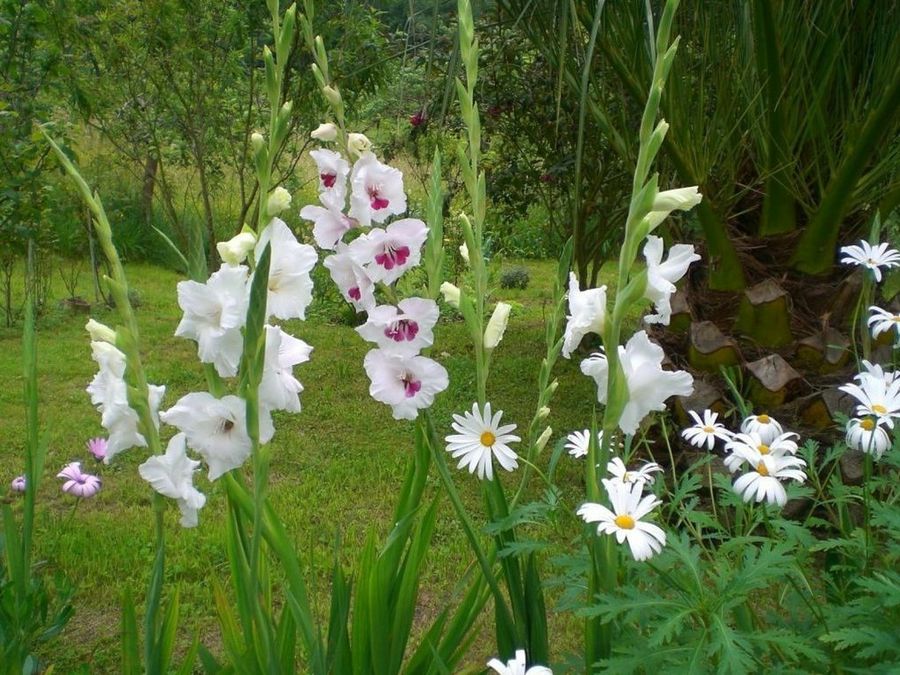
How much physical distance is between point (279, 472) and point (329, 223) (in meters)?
2.33

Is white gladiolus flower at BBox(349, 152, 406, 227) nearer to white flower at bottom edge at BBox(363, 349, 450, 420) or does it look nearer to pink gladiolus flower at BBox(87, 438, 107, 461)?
white flower at bottom edge at BBox(363, 349, 450, 420)

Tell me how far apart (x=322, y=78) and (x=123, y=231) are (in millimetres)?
7506

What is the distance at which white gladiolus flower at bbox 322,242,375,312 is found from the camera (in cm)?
142

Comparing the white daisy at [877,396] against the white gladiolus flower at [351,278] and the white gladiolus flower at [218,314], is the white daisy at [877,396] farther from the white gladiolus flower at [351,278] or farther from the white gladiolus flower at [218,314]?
the white gladiolus flower at [218,314]

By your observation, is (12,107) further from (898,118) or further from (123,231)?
(898,118)

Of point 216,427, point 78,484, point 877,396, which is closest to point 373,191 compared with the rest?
point 216,427

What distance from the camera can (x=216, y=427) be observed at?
1.11m

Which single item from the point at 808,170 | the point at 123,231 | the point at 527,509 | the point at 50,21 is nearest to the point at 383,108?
the point at 50,21

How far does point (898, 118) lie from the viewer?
9.20 ft

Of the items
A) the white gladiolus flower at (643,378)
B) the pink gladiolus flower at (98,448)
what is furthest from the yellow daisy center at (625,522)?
the pink gladiolus flower at (98,448)

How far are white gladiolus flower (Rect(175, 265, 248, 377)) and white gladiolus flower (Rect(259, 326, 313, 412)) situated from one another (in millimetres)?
41

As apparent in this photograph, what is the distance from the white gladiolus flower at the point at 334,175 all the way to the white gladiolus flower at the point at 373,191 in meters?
0.03

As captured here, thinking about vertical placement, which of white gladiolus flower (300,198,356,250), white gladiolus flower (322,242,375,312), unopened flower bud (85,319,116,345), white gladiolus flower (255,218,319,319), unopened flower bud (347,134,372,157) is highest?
unopened flower bud (347,134,372,157)

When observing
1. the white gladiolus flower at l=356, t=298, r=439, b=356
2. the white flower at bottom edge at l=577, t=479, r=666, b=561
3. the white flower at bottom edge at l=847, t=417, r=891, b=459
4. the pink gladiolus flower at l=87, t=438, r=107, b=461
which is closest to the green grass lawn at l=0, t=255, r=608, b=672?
the pink gladiolus flower at l=87, t=438, r=107, b=461
